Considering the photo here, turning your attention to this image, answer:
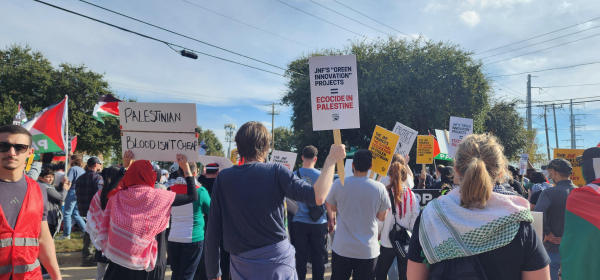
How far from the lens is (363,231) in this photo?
11.8 feet

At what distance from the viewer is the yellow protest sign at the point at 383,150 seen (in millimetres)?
4666

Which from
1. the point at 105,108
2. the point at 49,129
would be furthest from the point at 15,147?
the point at 105,108

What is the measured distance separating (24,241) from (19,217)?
160 millimetres

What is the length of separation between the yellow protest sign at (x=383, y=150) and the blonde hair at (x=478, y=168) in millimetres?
2676

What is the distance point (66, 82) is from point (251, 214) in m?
34.6

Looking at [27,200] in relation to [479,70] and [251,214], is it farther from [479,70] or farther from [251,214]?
[479,70]

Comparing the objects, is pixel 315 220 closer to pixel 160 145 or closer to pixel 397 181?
pixel 397 181

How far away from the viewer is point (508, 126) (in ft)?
95.2

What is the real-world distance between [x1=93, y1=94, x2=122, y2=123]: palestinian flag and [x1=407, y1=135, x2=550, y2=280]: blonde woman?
1024 cm

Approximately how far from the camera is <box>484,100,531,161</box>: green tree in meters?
28.8

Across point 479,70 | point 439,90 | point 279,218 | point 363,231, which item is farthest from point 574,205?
point 479,70

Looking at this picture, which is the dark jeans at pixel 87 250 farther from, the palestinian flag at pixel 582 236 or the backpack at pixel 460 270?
the palestinian flag at pixel 582 236

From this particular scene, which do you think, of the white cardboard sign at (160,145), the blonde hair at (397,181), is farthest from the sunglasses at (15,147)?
the blonde hair at (397,181)

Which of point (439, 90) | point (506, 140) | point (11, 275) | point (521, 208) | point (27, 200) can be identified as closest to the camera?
point (521, 208)
